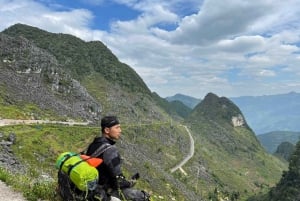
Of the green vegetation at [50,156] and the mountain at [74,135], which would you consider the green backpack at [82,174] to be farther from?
the mountain at [74,135]

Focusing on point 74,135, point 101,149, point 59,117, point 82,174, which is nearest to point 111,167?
point 101,149

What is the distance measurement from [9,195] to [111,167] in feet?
15.8

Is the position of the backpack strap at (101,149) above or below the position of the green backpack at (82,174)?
above

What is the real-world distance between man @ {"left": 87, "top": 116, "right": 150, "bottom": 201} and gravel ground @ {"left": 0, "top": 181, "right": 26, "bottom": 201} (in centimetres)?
384

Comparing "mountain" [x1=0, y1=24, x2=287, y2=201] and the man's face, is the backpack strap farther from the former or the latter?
"mountain" [x1=0, y1=24, x2=287, y2=201]

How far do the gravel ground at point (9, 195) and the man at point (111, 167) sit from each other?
12.6ft

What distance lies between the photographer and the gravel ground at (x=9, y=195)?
12102 mm

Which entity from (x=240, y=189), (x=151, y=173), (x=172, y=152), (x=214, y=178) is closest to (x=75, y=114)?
(x=151, y=173)

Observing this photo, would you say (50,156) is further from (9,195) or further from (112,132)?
(112,132)

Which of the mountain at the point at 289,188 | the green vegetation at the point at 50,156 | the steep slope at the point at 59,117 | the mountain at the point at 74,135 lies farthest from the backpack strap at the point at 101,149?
the mountain at the point at 289,188

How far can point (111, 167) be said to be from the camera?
9359 millimetres

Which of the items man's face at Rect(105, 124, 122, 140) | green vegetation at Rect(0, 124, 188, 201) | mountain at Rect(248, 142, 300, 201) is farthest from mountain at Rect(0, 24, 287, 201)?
mountain at Rect(248, 142, 300, 201)

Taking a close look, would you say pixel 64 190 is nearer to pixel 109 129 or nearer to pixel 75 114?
pixel 109 129

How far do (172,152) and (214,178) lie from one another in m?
24.8
